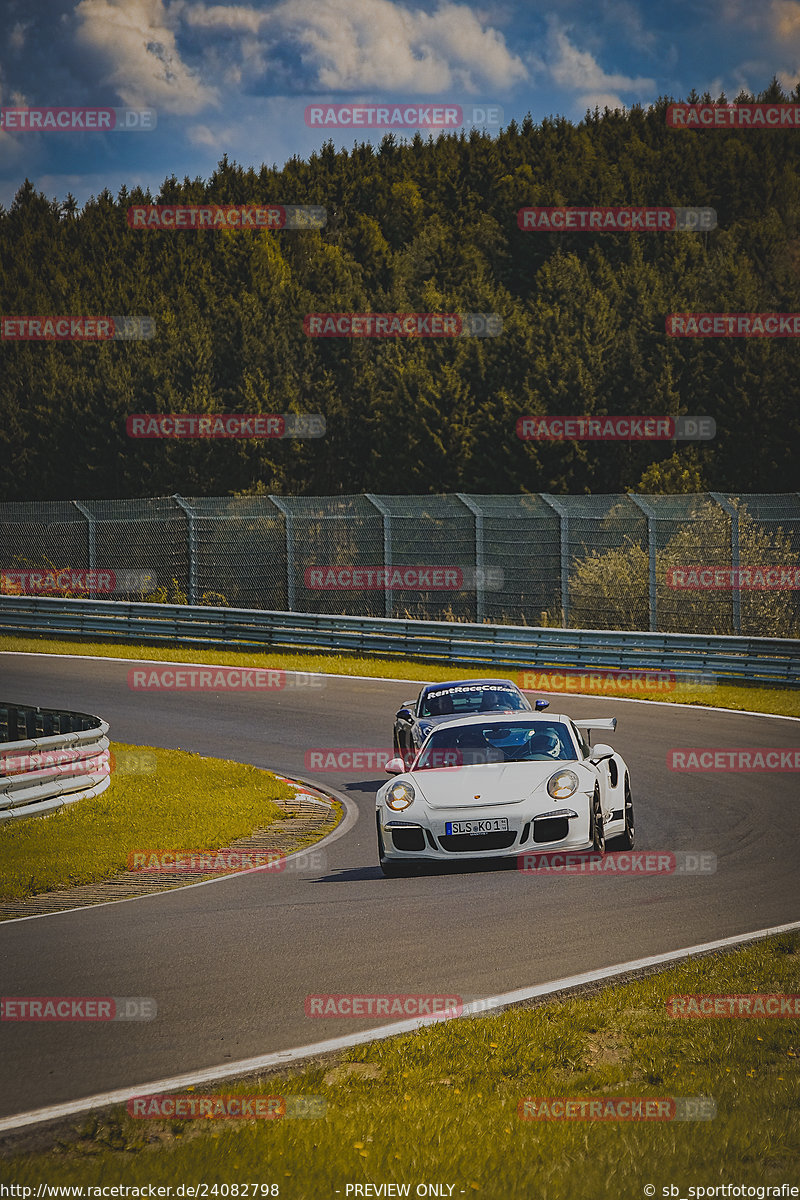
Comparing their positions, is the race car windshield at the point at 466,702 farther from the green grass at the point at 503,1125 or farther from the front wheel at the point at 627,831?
the green grass at the point at 503,1125

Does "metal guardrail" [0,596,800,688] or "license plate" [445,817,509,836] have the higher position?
"metal guardrail" [0,596,800,688]

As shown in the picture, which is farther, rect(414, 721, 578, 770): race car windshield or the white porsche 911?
rect(414, 721, 578, 770): race car windshield

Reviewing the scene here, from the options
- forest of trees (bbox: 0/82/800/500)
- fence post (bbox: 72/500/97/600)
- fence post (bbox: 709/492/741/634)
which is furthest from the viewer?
forest of trees (bbox: 0/82/800/500)

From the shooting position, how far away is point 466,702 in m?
15.8

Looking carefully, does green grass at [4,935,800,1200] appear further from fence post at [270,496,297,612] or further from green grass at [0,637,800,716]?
fence post at [270,496,297,612]

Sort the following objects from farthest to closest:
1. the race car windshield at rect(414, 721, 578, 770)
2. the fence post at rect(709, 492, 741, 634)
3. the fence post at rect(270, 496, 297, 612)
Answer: the fence post at rect(270, 496, 297, 612), the fence post at rect(709, 492, 741, 634), the race car windshield at rect(414, 721, 578, 770)

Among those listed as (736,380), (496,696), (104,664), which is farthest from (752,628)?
(736,380)

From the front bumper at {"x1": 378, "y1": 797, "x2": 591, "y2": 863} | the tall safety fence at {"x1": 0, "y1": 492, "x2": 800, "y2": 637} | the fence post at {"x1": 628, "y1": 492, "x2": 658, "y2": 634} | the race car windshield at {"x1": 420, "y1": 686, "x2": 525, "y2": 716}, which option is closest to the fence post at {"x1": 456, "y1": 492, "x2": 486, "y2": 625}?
the tall safety fence at {"x1": 0, "y1": 492, "x2": 800, "y2": 637}

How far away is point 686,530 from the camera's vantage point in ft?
89.5

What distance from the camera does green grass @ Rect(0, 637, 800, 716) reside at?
73.3 feet

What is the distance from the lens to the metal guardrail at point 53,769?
13.2m

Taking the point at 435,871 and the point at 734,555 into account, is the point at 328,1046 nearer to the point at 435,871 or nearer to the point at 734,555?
the point at 435,871

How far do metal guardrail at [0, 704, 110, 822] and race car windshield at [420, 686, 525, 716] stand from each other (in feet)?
13.0

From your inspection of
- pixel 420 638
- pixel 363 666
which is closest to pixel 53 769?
pixel 363 666
